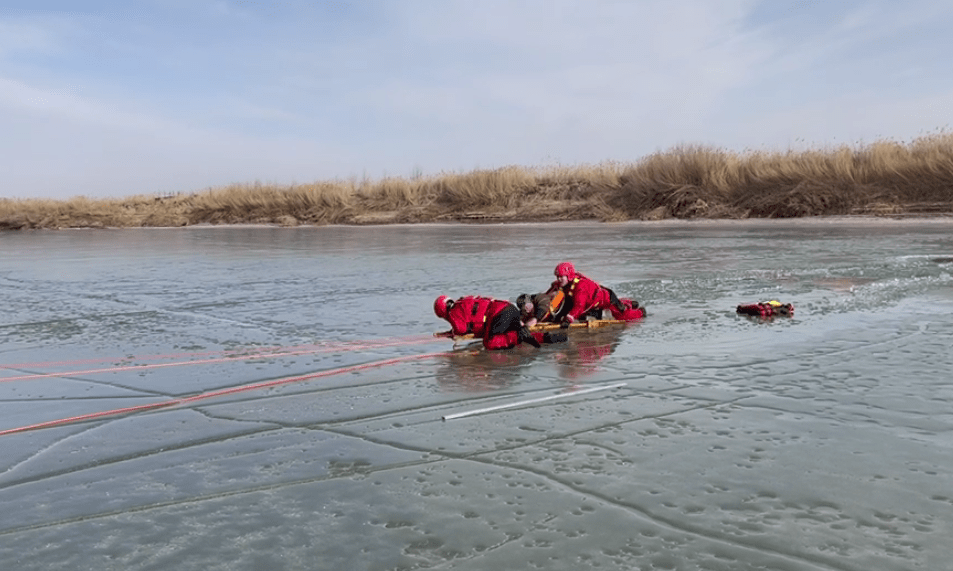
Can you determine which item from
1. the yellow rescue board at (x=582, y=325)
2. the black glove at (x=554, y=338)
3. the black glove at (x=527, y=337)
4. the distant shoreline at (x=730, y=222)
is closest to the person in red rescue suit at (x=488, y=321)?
the black glove at (x=527, y=337)

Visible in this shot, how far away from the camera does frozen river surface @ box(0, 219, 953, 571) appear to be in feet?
12.6

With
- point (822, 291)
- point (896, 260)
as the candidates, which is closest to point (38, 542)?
point (822, 291)

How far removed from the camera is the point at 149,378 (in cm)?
743

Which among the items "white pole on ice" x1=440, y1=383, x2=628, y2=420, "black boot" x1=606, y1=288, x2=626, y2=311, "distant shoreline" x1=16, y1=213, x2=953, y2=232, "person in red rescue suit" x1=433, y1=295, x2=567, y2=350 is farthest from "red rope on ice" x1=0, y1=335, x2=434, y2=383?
"distant shoreline" x1=16, y1=213, x2=953, y2=232

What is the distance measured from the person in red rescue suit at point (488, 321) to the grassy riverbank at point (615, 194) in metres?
20.5

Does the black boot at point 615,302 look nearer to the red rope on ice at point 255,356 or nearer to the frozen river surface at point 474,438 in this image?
the frozen river surface at point 474,438

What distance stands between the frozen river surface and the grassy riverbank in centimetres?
1599

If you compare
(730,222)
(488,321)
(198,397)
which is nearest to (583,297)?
(488,321)

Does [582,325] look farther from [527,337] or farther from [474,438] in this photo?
[474,438]

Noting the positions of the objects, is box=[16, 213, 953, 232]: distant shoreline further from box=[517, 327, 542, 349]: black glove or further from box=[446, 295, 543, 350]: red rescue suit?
box=[446, 295, 543, 350]: red rescue suit

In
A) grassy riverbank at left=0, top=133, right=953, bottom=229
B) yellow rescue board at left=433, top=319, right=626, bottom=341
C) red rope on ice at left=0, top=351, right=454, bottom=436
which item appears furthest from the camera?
grassy riverbank at left=0, top=133, right=953, bottom=229

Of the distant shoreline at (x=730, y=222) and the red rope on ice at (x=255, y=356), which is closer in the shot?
the red rope on ice at (x=255, y=356)

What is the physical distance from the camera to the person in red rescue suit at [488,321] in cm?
830

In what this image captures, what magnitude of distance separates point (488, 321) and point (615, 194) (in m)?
24.6
